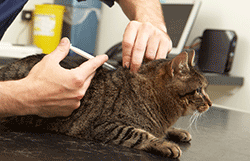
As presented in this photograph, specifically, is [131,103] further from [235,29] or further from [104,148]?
[235,29]

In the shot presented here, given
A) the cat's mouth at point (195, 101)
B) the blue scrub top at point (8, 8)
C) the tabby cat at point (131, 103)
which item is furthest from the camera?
the blue scrub top at point (8, 8)

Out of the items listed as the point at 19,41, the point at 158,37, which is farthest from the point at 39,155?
the point at 19,41

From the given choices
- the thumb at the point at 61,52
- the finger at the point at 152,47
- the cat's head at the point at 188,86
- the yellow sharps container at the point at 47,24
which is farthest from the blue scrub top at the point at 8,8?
the yellow sharps container at the point at 47,24

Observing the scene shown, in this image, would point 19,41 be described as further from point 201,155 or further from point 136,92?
point 201,155

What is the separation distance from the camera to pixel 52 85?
73 centimetres

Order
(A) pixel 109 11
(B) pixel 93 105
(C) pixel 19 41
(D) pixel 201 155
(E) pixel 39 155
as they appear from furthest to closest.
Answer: (A) pixel 109 11 < (C) pixel 19 41 < (B) pixel 93 105 < (D) pixel 201 155 < (E) pixel 39 155

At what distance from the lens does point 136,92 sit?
93cm

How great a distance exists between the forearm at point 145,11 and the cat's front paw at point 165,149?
56 cm

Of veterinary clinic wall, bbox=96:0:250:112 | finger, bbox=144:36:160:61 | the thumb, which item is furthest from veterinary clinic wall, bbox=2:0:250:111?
the thumb

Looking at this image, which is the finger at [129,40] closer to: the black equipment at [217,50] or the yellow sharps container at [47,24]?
the black equipment at [217,50]

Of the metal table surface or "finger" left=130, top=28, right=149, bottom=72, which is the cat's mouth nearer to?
the metal table surface

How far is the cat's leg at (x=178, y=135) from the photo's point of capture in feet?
2.81

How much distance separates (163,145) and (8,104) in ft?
1.32

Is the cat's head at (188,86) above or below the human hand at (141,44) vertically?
below
